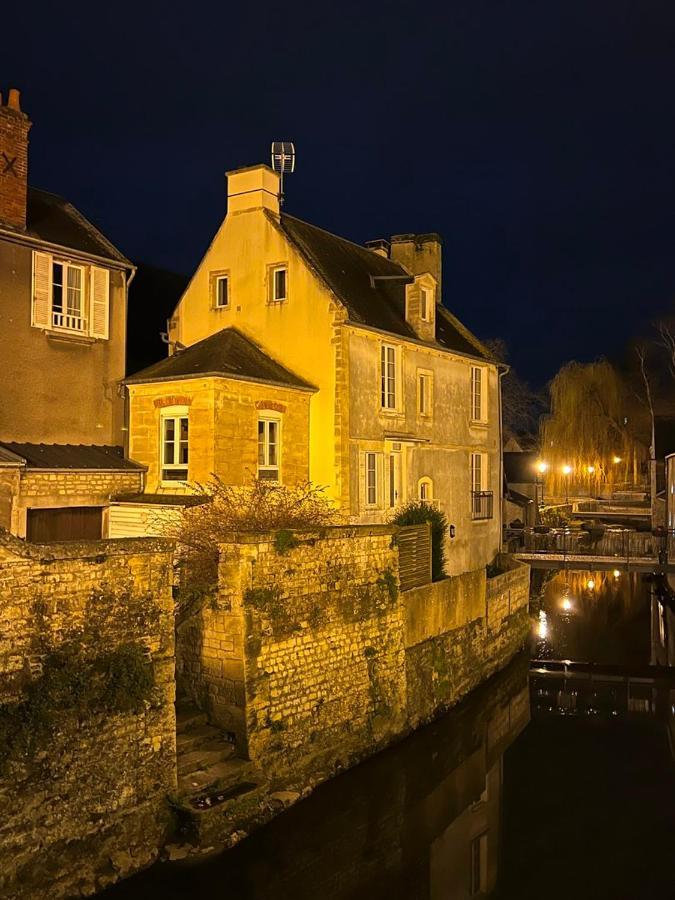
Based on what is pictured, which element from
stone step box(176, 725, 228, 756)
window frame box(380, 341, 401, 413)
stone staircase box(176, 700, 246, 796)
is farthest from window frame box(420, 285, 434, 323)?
stone step box(176, 725, 228, 756)

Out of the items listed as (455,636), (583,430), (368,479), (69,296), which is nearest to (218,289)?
(69,296)

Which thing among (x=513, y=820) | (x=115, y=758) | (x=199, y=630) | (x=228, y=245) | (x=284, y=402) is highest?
(x=228, y=245)

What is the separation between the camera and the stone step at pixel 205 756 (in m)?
10.5

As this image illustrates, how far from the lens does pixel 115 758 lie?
364 inches

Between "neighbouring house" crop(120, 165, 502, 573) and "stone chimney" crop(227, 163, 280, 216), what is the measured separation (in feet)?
0.12

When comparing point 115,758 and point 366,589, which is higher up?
point 366,589

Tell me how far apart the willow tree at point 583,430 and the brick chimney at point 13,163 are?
3355 centimetres

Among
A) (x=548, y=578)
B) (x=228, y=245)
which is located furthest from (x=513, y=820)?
(x=548, y=578)

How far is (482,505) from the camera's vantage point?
78.9 ft

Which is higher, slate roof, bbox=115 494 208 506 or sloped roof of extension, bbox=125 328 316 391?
sloped roof of extension, bbox=125 328 316 391

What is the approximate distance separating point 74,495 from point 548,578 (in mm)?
24066

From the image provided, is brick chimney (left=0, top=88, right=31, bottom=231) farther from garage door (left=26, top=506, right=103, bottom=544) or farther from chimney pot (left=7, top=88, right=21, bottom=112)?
garage door (left=26, top=506, right=103, bottom=544)

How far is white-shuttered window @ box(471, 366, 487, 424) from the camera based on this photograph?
2412 cm

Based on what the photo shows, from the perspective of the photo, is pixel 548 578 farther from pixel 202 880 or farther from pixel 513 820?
pixel 202 880
